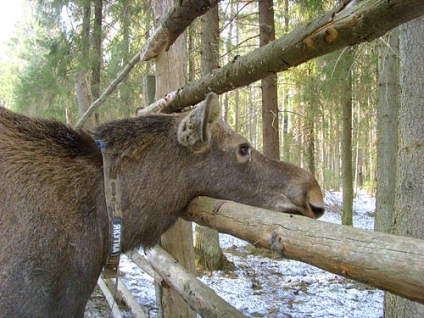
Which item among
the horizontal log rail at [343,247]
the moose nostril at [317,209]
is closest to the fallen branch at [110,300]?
the moose nostril at [317,209]

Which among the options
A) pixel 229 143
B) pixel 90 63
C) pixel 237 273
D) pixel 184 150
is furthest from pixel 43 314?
pixel 90 63

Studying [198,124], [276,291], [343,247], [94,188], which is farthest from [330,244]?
[276,291]

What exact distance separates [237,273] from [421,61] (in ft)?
18.3

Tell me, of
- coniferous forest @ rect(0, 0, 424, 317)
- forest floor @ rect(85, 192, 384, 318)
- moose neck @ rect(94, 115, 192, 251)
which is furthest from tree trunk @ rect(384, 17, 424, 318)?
moose neck @ rect(94, 115, 192, 251)

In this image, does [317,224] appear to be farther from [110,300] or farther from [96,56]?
[96,56]

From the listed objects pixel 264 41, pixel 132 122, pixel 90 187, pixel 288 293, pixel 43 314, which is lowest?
pixel 288 293

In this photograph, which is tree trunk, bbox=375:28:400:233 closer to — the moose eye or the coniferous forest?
the coniferous forest

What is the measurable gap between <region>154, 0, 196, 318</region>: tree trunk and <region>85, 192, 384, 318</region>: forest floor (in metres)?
1.23

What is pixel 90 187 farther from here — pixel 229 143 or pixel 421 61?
pixel 421 61

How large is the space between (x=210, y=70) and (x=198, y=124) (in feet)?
19.2

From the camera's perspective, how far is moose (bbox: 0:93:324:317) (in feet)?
6.11

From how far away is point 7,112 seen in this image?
234 cm

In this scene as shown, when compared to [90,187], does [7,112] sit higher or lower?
higher

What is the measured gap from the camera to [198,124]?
237 centimetres
